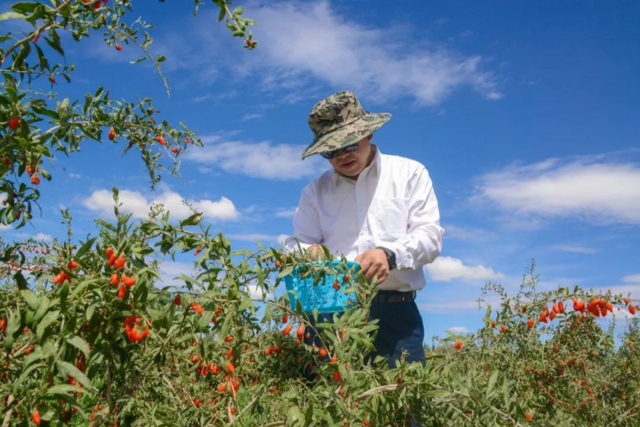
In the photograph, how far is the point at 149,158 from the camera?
10.5 feet

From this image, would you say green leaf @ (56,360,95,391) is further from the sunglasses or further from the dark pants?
the sunglasses

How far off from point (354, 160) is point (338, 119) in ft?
0.96

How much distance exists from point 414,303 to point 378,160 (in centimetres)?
83

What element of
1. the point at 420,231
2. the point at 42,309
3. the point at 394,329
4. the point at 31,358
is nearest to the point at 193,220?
the point at 42,309

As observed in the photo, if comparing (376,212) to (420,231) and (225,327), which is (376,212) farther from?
(225,327)

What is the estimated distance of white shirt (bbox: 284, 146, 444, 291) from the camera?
3176mm

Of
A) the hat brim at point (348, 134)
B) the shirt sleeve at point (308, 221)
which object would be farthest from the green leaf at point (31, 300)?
the shirt sleeve at point (308, 221)

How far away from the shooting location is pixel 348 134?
3137 millimetres

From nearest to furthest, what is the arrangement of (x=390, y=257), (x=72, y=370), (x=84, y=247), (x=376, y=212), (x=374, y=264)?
1. (x=72, y=370)
2. (x=84, y=247)
3. (x=374, y=264)
4. (x=390, y=257)
5. (x=376, y=212)

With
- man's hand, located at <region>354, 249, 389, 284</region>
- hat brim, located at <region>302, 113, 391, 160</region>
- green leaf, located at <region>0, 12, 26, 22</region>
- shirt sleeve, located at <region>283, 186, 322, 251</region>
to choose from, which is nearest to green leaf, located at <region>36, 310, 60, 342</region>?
green leaf, located at <region>0, 12, 26, 22</region>

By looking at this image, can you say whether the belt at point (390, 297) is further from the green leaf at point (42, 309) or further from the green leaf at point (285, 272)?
the green leaf at point (42, 309)

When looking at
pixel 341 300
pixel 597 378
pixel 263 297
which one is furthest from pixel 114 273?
pixel 597 378

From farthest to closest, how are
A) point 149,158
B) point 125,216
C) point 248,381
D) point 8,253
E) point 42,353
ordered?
1. point 248,381
2. point 149,158
3. point 8,253
4. point 125,216
5. point 42,353

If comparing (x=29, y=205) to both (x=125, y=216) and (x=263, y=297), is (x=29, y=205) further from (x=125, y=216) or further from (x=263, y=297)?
(x=263, y=297)
